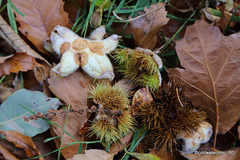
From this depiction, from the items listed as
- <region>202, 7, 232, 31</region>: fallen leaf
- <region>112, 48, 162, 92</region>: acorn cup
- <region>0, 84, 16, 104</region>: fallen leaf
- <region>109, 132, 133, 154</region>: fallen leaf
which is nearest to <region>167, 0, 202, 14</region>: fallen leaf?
<region>202, 7, 232, 31</region>: fallen leaf

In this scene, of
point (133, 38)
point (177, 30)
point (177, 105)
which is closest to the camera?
point (177, 105)

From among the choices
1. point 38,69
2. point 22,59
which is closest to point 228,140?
point 38,69

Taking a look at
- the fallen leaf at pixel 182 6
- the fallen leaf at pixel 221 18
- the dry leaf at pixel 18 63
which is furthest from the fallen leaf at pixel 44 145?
the fallen leaf at pixel 221 18

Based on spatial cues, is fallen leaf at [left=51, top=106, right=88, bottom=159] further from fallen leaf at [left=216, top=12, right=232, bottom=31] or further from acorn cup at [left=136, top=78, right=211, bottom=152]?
fallen leaf at [left=216, top=12, right=232, bottom=31]

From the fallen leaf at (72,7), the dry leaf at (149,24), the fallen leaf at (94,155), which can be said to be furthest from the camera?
the fallen leaf at (72,7)

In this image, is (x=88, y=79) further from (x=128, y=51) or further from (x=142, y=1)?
(x=142, y=1)

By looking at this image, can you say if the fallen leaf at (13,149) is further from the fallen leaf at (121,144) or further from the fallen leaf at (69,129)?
the fallen leaf at (121,144)
